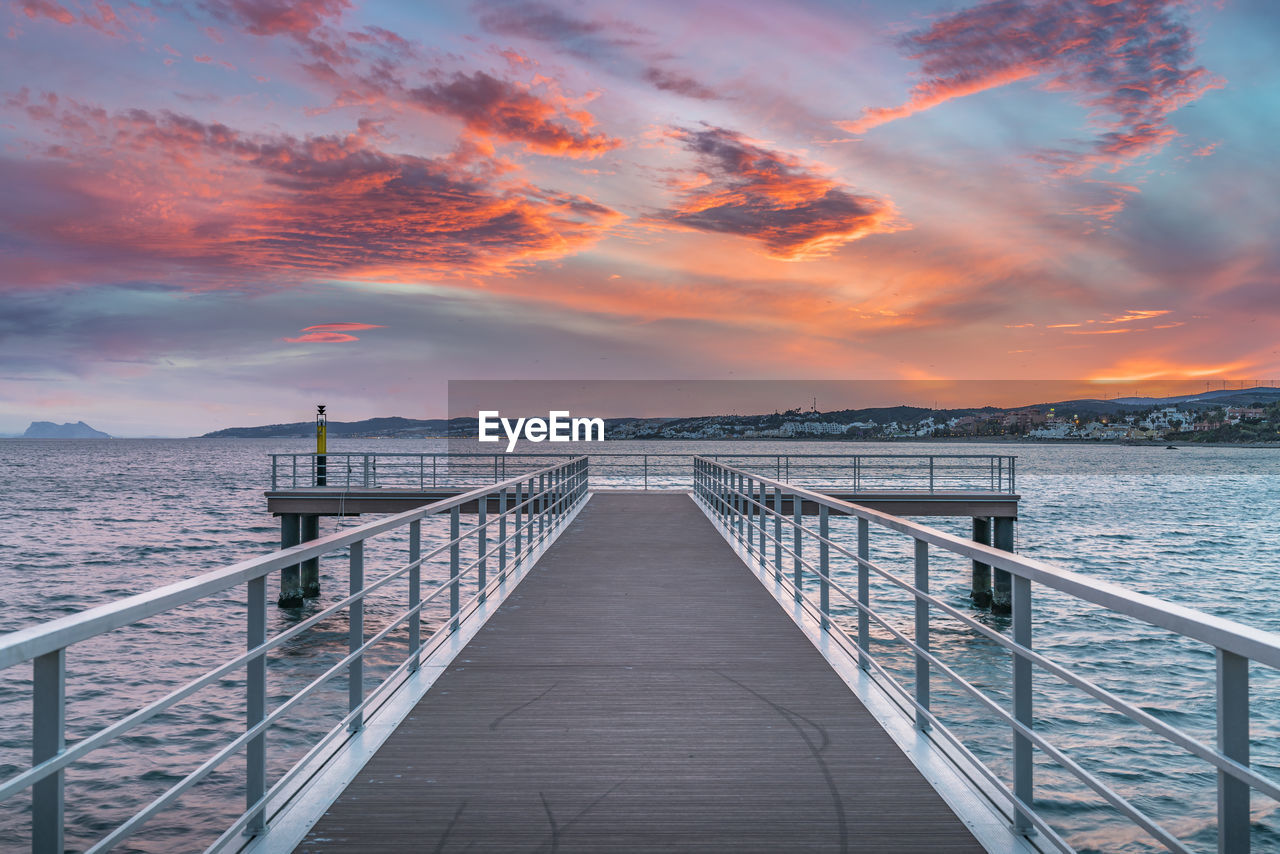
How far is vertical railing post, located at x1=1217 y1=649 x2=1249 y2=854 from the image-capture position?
1.99 metres

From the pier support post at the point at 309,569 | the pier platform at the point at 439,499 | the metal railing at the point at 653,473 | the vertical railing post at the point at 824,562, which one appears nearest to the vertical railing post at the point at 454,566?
the vertical railing post at the point at 824,562

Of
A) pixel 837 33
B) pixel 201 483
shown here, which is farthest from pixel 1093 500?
pixel 201 483

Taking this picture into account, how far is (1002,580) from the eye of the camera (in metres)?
20.3

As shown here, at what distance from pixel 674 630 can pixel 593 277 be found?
22.7 m

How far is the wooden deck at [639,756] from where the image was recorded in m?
3.19

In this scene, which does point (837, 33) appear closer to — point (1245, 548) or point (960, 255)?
point (960, 255)

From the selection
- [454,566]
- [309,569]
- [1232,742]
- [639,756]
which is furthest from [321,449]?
[1232,742]

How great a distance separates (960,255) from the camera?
90.4 feet

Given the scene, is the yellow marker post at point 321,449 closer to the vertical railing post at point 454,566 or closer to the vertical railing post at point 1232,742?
the vertical railing post at point 454,566

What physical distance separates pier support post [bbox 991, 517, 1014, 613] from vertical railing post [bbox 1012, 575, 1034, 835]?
705 inches

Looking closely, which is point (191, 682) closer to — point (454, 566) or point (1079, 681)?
point (1079, 681)

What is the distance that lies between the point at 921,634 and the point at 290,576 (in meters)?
19.5

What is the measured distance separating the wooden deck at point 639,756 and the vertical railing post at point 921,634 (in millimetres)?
224

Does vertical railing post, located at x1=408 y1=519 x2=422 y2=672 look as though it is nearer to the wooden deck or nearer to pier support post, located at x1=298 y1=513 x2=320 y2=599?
the wooden deck
